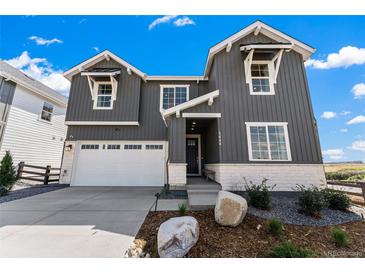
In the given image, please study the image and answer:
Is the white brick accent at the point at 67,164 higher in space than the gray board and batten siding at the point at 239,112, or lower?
lower

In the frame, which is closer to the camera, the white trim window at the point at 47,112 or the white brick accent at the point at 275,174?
the white brick accent at the point at 275,174

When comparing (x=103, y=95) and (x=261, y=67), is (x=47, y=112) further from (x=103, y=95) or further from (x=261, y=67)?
(x=261, y=67)

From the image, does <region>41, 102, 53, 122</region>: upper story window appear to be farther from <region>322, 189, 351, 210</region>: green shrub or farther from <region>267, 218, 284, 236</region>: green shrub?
<region>322, 189, 351, 210</region>: green shrub

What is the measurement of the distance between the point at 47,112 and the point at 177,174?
1148cm

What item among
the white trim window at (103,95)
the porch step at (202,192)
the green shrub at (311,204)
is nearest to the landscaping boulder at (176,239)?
the porch step at (202,192)

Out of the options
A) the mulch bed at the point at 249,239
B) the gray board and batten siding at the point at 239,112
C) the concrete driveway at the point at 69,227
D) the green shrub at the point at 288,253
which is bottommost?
the mulch bed at the point at 249,239

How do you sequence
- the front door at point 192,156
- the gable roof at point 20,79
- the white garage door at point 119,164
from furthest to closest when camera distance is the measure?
the front door at point 192,156 < the gable roof at point 20,79 < the white garage door at point 119,164

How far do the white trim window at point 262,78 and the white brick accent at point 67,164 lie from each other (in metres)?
10.2

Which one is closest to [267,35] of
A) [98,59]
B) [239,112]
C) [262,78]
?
[262,78]

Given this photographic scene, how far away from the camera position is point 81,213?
4211mm

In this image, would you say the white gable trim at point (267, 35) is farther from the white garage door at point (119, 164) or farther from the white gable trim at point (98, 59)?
the white garage door at point (119, 164)

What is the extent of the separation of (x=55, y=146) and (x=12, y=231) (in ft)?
34.6

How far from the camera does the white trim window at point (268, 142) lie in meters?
6.35
